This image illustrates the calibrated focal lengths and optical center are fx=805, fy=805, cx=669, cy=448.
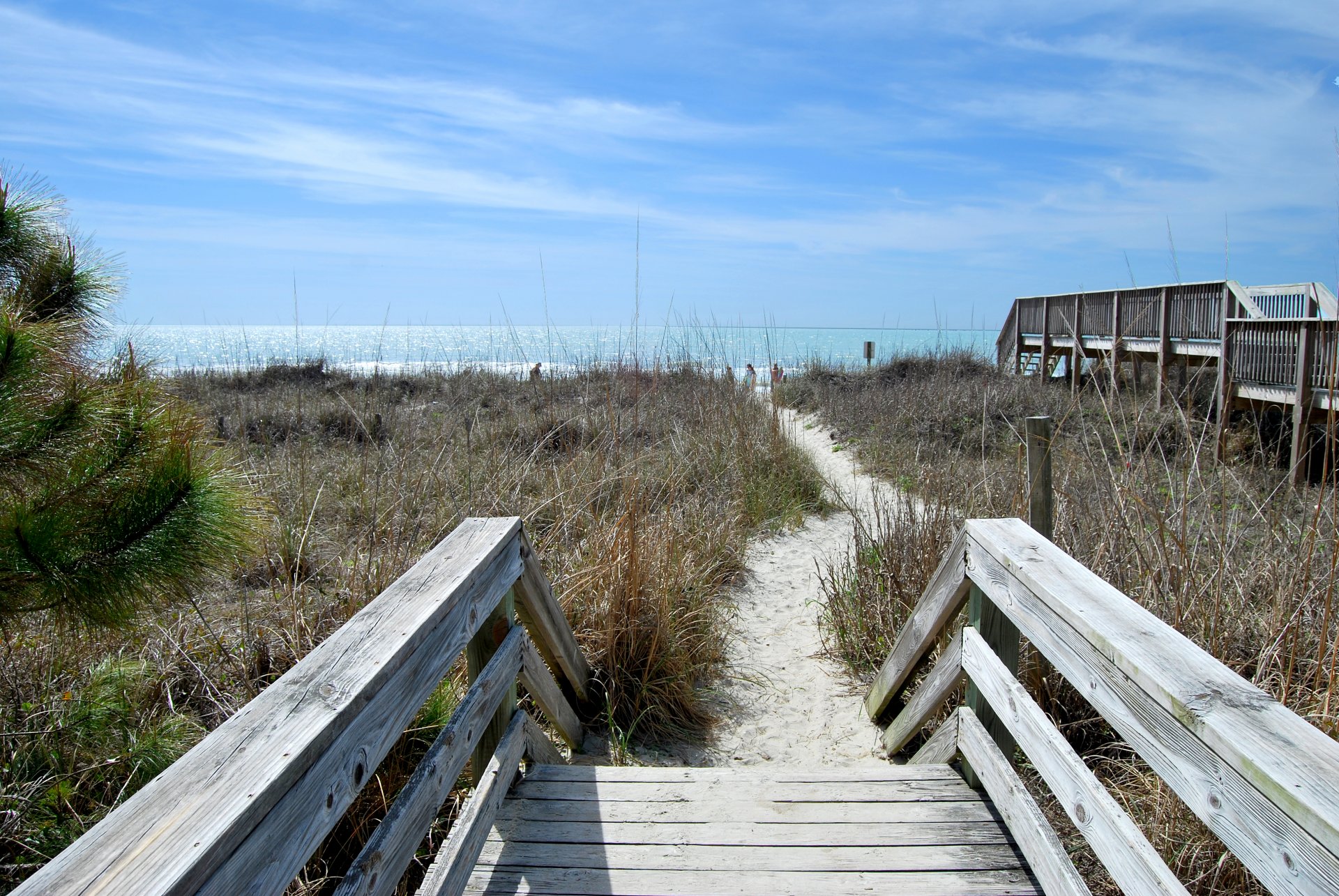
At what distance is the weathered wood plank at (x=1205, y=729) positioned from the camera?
100 cm

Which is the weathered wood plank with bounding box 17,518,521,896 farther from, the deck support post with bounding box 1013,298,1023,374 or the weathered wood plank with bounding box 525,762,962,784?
the deck support post with bounding box 1013,298,1023,374

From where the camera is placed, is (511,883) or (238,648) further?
(238,648)

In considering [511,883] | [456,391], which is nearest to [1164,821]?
[511,883]

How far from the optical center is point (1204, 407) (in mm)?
11094

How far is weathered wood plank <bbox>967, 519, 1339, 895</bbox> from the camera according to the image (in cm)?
100

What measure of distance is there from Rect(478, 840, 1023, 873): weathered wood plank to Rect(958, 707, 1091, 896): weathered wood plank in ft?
0.41

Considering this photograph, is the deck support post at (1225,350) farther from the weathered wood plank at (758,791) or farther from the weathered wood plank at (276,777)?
the weathered wood plank at (276,777)

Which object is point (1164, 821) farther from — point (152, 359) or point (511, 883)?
point (152, 359)

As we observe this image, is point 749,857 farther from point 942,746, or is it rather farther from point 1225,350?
point 1225,350

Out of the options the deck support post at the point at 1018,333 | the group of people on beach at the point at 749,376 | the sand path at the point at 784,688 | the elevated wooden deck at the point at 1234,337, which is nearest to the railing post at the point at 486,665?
the sand path at the point at 784,688

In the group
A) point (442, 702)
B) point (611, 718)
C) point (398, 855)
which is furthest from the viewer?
point (611, 718)

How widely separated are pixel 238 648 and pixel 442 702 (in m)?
1.00

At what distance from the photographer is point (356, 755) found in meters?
1.28

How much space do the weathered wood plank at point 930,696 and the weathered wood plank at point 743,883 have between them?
2.19 feet
